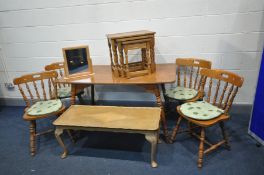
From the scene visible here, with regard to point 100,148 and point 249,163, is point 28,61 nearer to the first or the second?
point 100,148

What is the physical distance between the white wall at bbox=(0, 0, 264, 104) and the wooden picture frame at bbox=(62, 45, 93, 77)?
52 cm

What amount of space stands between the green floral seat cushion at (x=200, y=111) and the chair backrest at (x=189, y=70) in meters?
0.37

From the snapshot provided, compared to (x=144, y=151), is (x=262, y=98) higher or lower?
higher

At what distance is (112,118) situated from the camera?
1.88m

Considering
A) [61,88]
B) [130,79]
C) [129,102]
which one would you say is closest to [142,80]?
[130,79]

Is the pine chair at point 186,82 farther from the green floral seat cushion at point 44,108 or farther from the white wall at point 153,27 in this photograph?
the green floral seat cushion at point 44,108

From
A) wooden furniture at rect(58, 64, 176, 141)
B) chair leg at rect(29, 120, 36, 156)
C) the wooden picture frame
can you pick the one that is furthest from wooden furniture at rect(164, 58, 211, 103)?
chair leg at rect(29, 120, 36, 156)

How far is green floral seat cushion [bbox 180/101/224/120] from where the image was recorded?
1.77 meters

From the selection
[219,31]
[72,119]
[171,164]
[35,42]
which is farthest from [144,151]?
[35,42]

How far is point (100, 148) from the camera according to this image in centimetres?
216

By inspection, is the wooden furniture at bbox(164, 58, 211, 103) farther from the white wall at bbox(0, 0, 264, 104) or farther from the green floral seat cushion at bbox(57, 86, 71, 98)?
the green floral seat cushion at bbox(57, 86, 71, 98)

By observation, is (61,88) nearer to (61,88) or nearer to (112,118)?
(61,88)

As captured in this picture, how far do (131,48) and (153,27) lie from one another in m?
0.68

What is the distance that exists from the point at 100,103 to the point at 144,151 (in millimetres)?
1146
